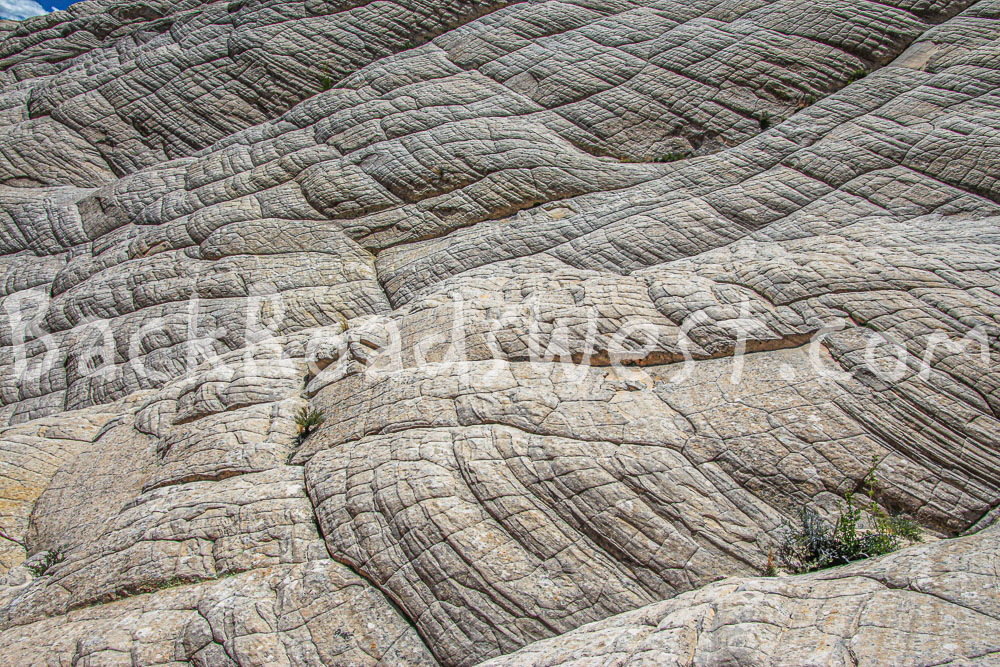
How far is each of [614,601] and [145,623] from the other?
5565mm

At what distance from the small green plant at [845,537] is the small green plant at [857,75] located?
13.9 metres

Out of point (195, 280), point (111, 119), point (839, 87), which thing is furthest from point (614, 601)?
point (111, 119)

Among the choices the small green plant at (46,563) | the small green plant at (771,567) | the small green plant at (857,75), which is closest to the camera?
the small green plant at (771,567)

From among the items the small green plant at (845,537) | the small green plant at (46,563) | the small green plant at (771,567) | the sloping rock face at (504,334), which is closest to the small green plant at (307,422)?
the sloping rock face at (504,334)

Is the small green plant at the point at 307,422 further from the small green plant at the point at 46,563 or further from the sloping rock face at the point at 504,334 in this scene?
the small green plant at the point at 46,563

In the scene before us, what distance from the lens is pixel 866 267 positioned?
32.3 feet

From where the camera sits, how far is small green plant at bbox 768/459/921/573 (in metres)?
6.64

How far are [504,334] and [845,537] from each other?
5.67m

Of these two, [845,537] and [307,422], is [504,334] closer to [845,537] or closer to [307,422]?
[307,422]

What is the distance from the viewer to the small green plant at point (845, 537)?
21.8ft

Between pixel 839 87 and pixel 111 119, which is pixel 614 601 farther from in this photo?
pixel 111 119

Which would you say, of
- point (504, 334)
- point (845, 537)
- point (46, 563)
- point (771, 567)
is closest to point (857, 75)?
point (504, 334)

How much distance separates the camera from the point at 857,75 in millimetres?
16641

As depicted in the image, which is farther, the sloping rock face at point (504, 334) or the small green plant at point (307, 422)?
the small green plant at point (307, 422)
